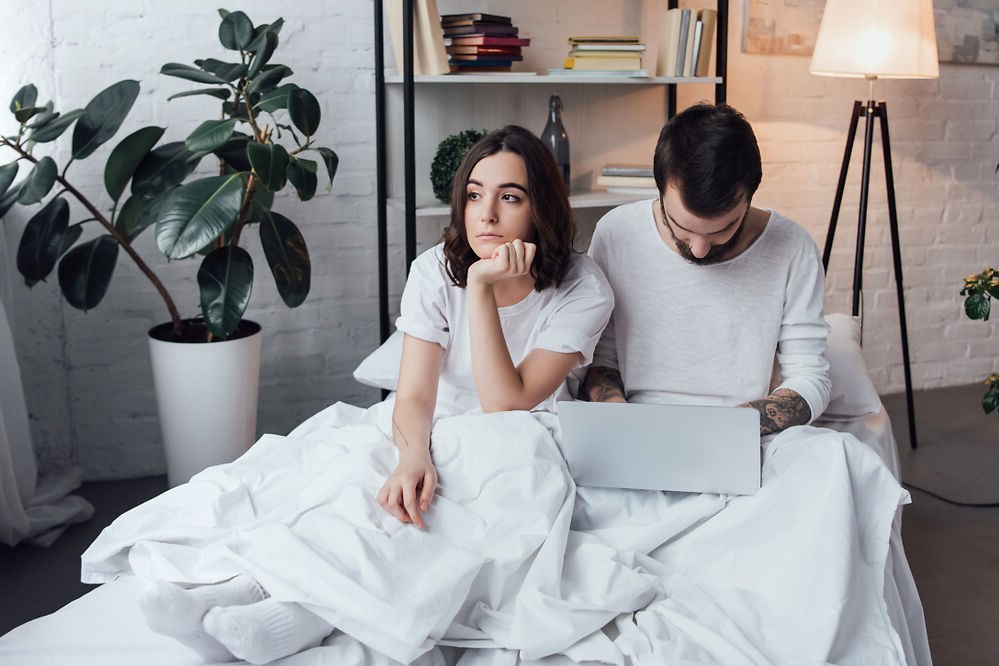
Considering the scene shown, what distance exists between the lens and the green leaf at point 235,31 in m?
2.32

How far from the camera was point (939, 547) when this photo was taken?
93.3 inches

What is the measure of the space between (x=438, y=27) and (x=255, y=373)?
1.03 m

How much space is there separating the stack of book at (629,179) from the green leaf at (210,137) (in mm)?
1161

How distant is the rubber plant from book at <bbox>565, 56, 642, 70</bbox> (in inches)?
30.3

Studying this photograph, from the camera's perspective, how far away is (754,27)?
3.14 m

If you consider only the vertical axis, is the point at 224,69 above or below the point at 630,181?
above

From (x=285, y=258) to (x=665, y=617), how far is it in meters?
1.37

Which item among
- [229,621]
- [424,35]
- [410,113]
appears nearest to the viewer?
[229,621]

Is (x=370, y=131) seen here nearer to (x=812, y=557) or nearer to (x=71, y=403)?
(x=71, y=403)

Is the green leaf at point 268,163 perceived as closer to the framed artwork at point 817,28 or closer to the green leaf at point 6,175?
the green leaf at point 6,175

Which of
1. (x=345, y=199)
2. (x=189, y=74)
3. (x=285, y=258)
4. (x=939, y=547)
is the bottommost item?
(x=939, y=547)

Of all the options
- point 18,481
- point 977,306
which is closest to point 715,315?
point 977,306

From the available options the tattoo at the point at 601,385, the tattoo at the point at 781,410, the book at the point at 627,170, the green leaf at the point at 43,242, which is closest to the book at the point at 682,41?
the book at the point at 627,170

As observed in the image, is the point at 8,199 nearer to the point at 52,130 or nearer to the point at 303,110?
the point at 52,130
